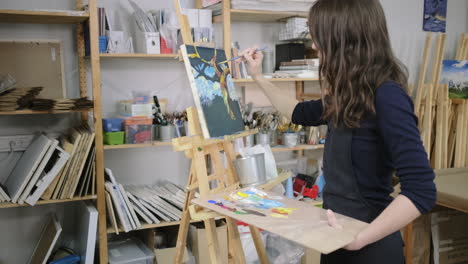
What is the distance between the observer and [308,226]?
136cm

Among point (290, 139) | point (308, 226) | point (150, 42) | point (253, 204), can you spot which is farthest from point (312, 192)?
point (308, 226)

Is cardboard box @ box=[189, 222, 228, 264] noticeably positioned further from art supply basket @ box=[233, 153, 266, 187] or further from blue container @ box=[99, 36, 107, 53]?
blue container @ box=[99, 36, 107, 53]

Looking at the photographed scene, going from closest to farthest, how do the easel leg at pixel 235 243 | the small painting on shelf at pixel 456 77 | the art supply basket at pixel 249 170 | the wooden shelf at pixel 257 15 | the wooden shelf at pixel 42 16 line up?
the easel leg at pixel 235 243 < the art supply basket at pixel 249 170 < the wooden shelf at pixel 42 16 < the wooden shelf at pixel 257 15 < the small painting on shelf at pixel 456 77

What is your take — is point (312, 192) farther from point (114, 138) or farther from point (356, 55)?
point (356, 55)

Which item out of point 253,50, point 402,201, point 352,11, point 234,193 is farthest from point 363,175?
point 253,50

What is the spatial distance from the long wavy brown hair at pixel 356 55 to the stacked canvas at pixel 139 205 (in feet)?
5.55

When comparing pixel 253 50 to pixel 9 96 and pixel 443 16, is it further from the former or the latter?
pixel 443 16

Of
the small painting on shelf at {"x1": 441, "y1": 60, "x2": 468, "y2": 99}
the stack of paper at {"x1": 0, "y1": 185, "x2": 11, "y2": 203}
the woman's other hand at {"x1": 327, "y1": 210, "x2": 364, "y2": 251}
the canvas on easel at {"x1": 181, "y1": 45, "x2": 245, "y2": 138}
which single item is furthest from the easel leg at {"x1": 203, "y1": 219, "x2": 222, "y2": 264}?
the small painting on shelf at {"x1": 441, "y1": 60, "x2": 468, "y2": 99}

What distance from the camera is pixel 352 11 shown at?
50.1 inches

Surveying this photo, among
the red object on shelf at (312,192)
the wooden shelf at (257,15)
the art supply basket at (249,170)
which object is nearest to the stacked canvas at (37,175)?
the art supply basket at (249,170)

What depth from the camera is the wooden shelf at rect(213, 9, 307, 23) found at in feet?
9.72

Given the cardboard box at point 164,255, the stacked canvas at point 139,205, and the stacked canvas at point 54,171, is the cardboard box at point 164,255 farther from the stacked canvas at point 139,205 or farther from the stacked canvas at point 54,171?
the stacked canvas at point 54,171

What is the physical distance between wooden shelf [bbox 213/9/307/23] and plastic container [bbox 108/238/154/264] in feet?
4.93

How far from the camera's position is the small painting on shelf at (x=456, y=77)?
3.58 m
